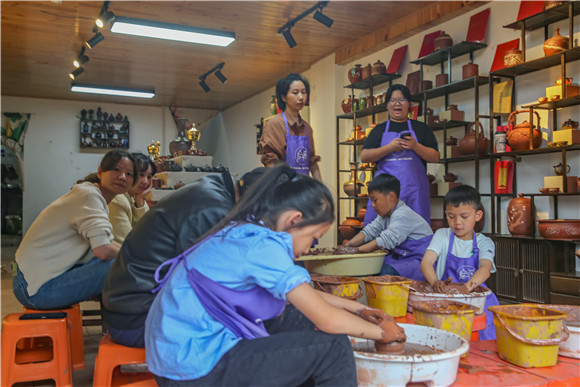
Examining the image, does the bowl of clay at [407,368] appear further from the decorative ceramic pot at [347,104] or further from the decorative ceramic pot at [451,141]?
the decorative ceramic pot at [347,104]

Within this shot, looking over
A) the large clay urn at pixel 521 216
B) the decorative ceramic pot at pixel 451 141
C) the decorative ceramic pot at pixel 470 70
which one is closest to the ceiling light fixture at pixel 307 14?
the decorative ceramic pot at pixel 470 70

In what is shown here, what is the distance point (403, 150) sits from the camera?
3824 mm

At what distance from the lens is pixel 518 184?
4531 mm

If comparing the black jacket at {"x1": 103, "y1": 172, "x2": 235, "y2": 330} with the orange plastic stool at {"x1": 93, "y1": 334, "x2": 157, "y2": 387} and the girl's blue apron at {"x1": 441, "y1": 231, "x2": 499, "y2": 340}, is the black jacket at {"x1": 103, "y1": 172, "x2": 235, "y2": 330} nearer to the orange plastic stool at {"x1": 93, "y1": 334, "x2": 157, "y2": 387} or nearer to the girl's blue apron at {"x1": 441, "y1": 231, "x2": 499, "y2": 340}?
the orange plastic stool at {"x1": 93, "y1": 334, "x2": 157, "y2": 387}

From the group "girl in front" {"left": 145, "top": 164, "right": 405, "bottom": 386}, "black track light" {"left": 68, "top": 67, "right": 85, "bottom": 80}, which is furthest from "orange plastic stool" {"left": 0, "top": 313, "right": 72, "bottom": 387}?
"black track light" {"left": 68, "top": 67, "right": 85, "bottom": 80}

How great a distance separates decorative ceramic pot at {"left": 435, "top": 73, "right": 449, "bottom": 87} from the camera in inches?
201

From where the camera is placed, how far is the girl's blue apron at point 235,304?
1.25 meters

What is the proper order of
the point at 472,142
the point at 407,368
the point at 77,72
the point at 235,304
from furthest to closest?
the point at 77,72 → the point at 472,142 → the point at 235,304 → the point at 407,368

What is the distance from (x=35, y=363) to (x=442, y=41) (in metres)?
4.47

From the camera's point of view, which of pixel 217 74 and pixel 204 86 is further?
pixel 204 86

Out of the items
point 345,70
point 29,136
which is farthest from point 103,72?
point 345,70

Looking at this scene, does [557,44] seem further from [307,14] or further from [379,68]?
[307,14]

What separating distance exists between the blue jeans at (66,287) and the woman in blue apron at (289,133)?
1.38m

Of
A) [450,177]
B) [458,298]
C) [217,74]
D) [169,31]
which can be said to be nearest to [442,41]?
[450,177]
